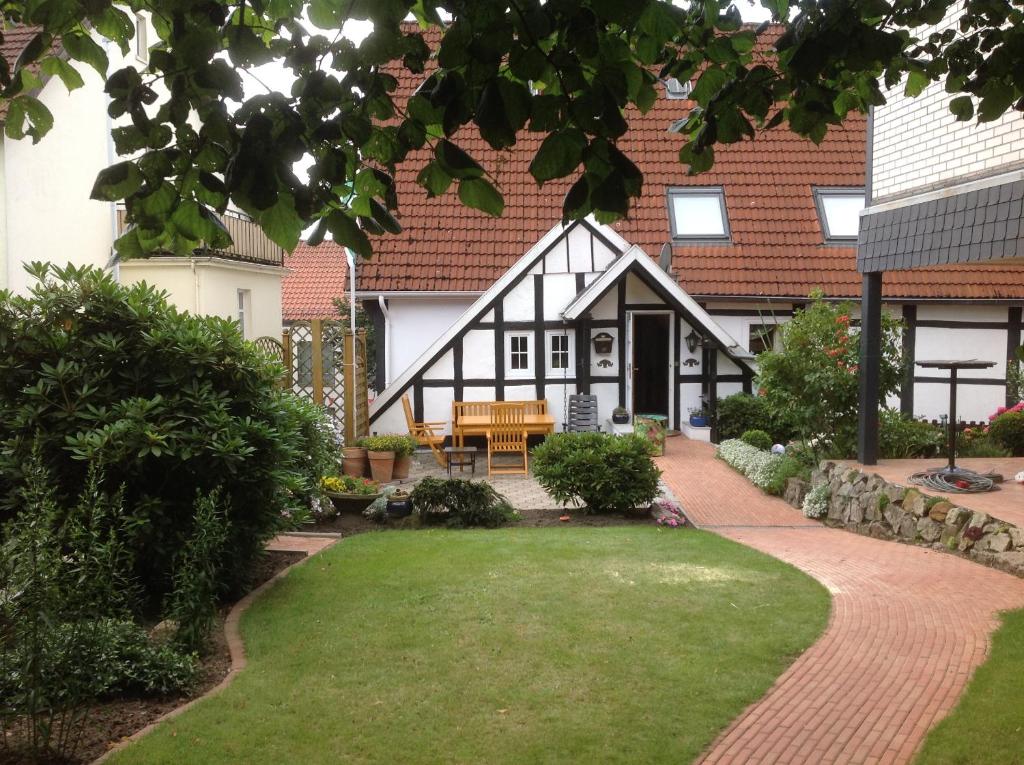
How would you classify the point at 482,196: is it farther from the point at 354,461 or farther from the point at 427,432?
the point at 427,432

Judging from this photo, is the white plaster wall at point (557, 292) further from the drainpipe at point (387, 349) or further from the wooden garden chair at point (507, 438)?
the drainpipe at point (387, 349)

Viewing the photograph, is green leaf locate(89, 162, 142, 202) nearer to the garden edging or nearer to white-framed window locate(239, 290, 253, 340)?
the garden edging

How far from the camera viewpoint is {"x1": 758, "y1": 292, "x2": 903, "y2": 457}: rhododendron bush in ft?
40.1

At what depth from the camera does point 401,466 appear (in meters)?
14.4

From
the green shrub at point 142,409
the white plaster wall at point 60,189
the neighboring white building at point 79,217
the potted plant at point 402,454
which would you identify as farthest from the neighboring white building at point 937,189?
the white plaster wall at point 60,189

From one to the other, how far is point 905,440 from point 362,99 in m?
11.0

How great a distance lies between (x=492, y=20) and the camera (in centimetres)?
280

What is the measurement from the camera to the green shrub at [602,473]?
35.7 ft

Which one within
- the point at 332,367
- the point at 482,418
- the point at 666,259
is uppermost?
the point at 666,259

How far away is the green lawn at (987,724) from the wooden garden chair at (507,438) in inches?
369

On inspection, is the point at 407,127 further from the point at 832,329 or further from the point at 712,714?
the point at 832,329

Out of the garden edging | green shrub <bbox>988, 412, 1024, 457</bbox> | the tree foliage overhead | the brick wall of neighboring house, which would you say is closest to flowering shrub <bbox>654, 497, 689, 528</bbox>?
the garden edging

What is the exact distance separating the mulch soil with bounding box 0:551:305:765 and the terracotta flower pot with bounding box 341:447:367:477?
25.3 ft

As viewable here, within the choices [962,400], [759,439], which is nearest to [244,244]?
[759,439]
